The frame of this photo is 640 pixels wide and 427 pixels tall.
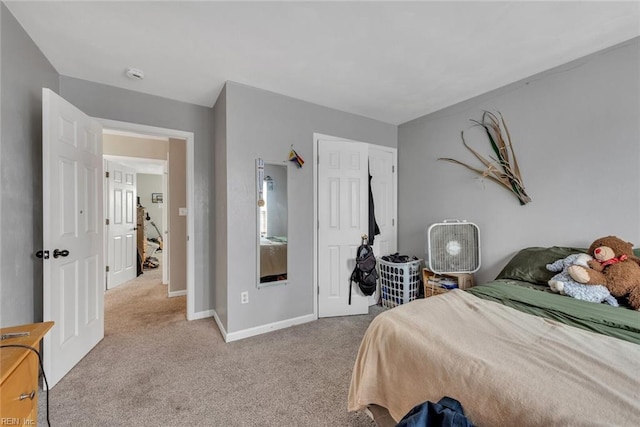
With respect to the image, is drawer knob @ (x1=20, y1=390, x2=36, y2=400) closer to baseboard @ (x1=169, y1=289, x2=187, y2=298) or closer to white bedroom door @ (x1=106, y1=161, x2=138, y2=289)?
baseboard @ (x1=169, y1=289, x2=187, y2=298)

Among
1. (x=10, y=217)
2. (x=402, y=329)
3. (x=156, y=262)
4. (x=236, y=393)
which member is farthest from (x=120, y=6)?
(x=156, y=262)

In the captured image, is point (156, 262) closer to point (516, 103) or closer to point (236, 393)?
point (236, 393)

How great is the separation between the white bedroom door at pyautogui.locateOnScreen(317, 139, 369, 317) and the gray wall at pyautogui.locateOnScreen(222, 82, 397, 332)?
153 mm

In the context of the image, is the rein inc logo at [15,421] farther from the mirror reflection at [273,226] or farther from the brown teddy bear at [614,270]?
the brown teddy bear at [614,270]

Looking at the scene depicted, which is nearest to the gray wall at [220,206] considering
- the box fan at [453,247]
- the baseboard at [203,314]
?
the baseboard at [203,314]

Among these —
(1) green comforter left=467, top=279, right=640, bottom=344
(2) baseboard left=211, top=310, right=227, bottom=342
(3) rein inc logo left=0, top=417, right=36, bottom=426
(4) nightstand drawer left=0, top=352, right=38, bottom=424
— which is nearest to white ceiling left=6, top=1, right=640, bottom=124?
(1) green comforter left=467, top=279, right=640, bottom=344

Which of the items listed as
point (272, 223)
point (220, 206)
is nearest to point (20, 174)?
point (220, 206)

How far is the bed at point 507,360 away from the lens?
2.49 feet

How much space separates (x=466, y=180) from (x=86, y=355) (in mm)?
3816

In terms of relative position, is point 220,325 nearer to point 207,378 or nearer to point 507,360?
point 207,378

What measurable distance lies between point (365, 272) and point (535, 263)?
1479 millimetres

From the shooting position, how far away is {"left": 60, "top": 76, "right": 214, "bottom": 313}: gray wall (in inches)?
92.5

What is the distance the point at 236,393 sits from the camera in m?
1.70

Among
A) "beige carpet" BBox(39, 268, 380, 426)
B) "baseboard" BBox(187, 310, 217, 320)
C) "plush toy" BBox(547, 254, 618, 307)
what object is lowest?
"beige carpet" BBox(39, 268, 380, 426)
